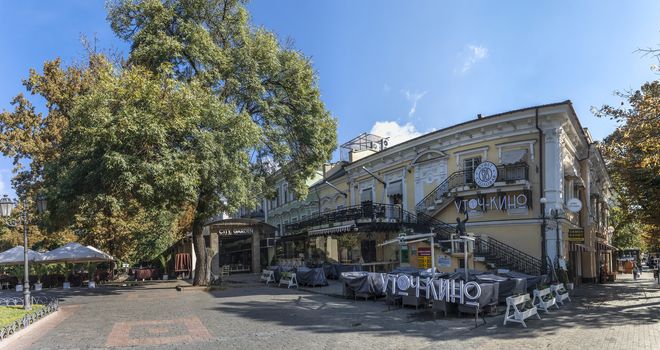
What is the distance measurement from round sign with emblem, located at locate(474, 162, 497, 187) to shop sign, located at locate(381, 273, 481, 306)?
30.0 feet

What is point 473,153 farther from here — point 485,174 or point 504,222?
point 504,222

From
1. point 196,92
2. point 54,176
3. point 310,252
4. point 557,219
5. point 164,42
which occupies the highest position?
point 164,42

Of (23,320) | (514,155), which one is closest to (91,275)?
(23,320)

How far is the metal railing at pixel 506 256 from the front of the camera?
20547 mm

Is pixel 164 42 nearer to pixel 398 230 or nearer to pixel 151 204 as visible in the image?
pixel 151 204

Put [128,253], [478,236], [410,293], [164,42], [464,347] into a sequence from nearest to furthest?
1. [464,347]
2. [410,293]
3. [164,42]
4. [478,236]
5. [128,253]

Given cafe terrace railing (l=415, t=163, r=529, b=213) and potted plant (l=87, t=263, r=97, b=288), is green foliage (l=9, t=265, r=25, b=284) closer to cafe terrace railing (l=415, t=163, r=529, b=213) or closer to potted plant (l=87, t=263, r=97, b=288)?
potted plant (l=87, t=263, r=97, b=288)

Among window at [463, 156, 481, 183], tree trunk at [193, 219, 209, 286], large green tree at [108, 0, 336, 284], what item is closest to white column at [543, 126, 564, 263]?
window at [463, 156, 481, 183]

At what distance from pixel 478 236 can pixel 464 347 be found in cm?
1389

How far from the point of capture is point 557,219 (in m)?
20.0

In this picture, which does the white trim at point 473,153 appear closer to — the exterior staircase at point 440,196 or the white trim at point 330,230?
the exterior staircase at point 440,196

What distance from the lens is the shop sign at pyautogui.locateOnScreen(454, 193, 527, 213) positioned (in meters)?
21.6

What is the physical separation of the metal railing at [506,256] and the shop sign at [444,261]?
4.43 feet

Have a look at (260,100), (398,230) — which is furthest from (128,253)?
(398,230)
